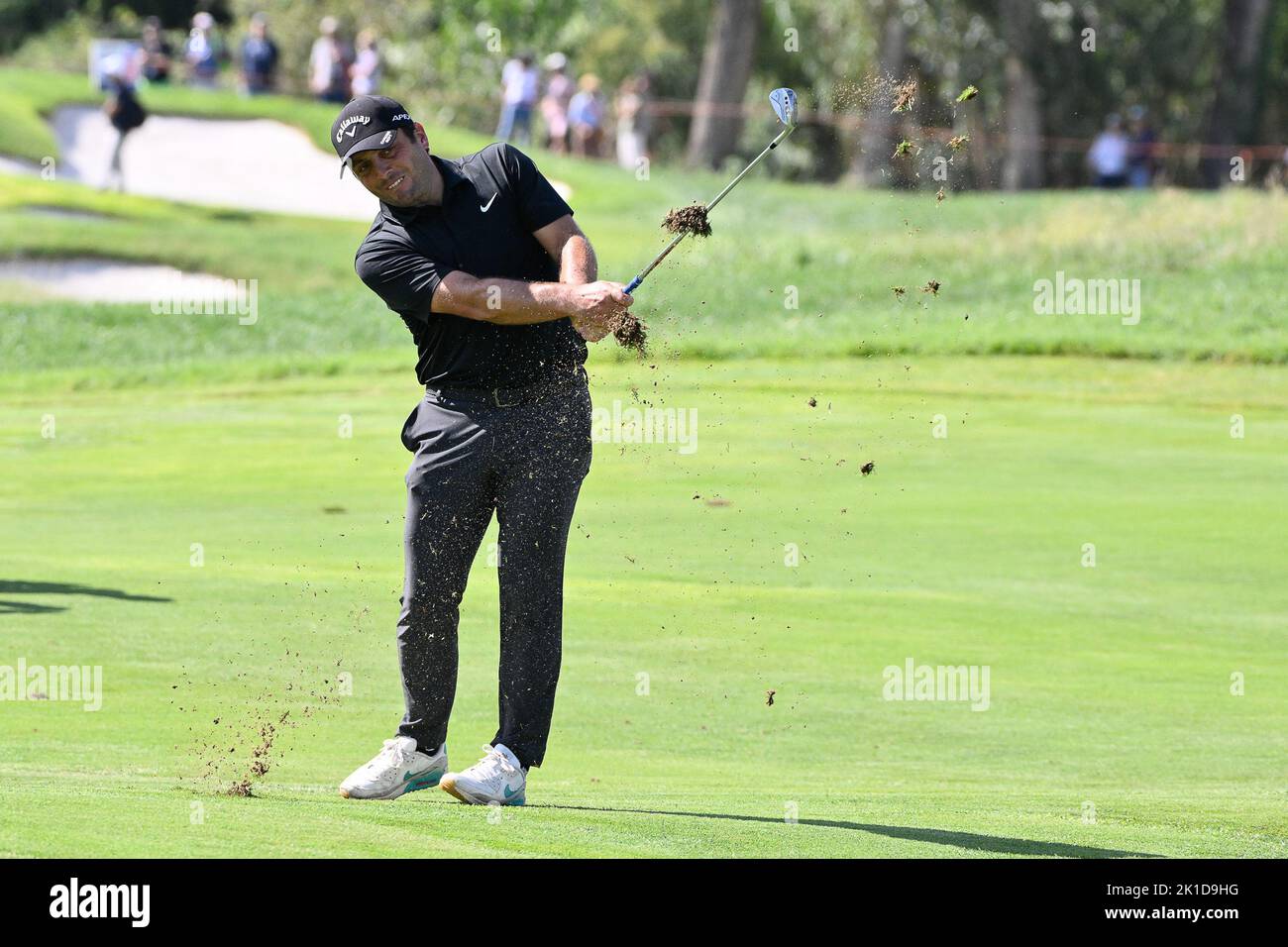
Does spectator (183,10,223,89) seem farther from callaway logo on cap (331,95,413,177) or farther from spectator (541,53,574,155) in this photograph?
callaway logo on cap (331,95,413,177)

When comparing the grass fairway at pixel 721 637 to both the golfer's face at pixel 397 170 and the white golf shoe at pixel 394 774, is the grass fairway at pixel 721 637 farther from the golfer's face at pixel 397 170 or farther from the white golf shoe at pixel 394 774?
the golfer's face at pixel 397 170

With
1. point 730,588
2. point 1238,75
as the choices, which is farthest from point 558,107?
point 730,588

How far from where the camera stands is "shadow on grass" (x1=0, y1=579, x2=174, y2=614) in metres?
11.6

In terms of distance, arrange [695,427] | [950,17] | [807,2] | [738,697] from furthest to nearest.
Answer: [807,2] → [950,17] → [695,427] → [738,697]

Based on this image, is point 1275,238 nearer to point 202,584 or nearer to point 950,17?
point 950,17

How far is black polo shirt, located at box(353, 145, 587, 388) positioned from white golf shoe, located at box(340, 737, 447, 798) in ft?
4.10

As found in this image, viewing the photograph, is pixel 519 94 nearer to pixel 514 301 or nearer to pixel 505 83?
pixel 505 83

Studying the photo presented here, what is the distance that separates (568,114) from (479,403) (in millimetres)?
43135

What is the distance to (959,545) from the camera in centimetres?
1457

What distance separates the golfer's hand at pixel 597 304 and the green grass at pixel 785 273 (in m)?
16.5

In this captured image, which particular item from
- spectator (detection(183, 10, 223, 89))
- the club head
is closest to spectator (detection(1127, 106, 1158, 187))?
spectator (detection(183, 10, 223, 89))

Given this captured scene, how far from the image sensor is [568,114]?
4969 cm
